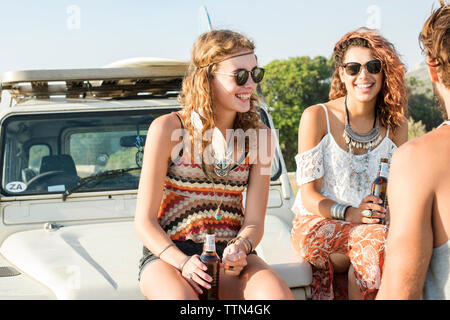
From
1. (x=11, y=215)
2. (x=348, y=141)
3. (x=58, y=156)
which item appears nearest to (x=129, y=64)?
(x=58, y=156)

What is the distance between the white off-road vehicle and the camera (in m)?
3.12

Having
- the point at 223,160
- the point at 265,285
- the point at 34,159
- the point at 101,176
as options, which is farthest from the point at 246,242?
the point at 34,159

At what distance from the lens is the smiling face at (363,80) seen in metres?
2.93

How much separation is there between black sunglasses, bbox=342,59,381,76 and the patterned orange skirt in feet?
2.47

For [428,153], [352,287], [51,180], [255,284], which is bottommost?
[352,287]

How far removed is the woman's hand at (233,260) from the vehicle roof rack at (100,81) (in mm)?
1591

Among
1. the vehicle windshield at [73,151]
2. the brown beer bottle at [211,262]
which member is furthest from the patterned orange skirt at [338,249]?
the vehicle windshield at [73,151]

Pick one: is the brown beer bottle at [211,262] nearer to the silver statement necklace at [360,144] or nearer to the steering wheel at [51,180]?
the silver statement necklace at [360,144]

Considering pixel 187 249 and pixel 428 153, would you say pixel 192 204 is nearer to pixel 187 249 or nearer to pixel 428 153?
pixel 187 249

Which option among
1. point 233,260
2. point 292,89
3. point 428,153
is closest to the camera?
point 428,153

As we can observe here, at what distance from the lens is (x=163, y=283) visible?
2.21 m

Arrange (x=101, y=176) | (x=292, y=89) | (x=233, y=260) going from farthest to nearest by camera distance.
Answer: (x=292, y=89)
(x=101, y=176)
(x=233, y=260)

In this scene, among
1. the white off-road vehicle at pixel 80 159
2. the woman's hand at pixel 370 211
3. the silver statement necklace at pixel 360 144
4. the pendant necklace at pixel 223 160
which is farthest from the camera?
the white off-road vehicle at pixel 80 159

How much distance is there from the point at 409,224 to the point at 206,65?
145 cm
